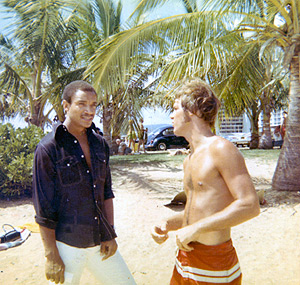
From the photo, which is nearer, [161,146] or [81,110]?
[81,110]

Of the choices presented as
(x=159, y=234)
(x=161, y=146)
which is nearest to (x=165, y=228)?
(x=159, y=234)

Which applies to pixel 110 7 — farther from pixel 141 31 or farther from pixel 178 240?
pixel 178 240

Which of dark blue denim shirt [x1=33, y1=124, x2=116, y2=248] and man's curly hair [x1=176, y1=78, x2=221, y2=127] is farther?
dark blue denim shirt [x1=33, y1=124, x2=116, y2=248]

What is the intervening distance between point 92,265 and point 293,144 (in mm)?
5515

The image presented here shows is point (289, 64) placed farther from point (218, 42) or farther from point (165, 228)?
point (165, 228)

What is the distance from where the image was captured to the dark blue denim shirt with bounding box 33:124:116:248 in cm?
150

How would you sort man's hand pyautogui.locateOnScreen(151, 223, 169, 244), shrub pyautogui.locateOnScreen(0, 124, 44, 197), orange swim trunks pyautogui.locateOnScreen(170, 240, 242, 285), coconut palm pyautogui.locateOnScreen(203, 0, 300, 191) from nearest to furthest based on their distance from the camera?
orange swim trunks pyautogui.locateOnScreen(170, 240, 242, 285), man's hand pyautogui.locateOnScreen(151, 223, 169, 244), coconut palm pyautogui.locateOnScreen(203, 0, 300, 191), shrub pyautogui.locateOnScreen(0, 124, 44, 197)

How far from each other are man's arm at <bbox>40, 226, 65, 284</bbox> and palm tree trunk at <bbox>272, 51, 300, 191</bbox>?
5632 mm

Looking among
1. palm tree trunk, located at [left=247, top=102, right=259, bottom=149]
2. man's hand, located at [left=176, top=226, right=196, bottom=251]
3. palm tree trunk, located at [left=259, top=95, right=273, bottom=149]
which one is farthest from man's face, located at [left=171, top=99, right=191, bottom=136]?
palm tree trunk, located at [left=247, top=102, right=259, bottom=149]

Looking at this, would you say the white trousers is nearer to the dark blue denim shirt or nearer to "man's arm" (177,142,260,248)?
the dark blue denim shirt

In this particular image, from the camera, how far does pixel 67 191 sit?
1.56 meters

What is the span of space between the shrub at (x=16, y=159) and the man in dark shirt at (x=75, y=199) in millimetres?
4972

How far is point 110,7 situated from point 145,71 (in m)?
2.71

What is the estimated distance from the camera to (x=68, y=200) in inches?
61.7
